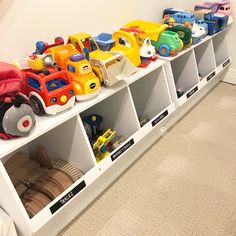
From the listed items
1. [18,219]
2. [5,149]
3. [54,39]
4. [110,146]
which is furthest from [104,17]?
[18,219]

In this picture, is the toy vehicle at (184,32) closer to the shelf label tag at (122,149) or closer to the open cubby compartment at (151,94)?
the open cubby compartment at (151,94)

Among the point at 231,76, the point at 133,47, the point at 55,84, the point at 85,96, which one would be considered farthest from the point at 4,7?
the point at 231,76

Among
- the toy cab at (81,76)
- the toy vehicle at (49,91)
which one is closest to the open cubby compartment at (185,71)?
the toy cab at (81,76)

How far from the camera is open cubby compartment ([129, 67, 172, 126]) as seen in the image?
159 centimetres

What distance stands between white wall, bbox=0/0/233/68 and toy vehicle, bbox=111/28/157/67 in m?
0.20

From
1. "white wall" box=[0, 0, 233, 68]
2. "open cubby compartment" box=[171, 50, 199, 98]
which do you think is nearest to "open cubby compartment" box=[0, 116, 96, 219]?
"white wall" box=[0, 0, 233, 68]

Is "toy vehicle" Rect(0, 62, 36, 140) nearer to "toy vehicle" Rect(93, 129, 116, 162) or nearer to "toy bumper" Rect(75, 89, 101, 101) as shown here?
"toy bumper" Rect(75, 89, 101, 101)

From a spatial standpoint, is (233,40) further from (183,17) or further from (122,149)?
(122,149)

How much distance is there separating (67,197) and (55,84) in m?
0.46

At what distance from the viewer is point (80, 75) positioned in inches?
44.6

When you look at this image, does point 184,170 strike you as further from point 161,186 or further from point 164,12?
point 164,12

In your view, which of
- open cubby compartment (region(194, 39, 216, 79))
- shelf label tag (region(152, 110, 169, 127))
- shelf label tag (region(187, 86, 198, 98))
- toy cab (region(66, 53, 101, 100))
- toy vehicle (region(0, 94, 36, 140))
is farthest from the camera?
open cubby compartment (region(194, 39, 216, 79))

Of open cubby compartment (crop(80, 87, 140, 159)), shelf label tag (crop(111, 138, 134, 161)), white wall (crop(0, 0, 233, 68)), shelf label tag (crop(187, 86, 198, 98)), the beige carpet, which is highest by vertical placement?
white wall (crop(0, 0, 233, 68))

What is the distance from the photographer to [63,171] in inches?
48.7
